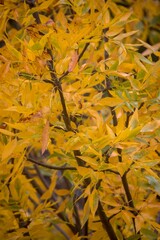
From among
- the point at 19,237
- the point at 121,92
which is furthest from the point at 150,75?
the point at 19,237

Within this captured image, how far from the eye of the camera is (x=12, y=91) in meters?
0.76

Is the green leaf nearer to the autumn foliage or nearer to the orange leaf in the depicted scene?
the autumn foliage

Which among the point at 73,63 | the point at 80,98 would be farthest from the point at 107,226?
the point at 73,63

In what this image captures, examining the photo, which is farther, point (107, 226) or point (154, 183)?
point (107, 226)

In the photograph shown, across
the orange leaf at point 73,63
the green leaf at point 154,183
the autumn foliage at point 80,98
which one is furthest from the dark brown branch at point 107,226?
the orange leaf at point 73,63

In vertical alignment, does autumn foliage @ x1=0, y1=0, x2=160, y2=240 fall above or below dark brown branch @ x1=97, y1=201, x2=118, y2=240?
Result: above

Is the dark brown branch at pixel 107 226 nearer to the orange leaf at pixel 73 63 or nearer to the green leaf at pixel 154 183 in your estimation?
the green leaf at pixel 154 183

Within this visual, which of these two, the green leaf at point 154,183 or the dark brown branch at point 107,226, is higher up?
the green leaf at point 154,183

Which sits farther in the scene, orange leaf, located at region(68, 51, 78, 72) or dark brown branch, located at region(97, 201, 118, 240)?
dark brown branch, located at region(97, 201, 118, 240)

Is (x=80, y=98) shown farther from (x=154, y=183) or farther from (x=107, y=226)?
(x=107, y=226)

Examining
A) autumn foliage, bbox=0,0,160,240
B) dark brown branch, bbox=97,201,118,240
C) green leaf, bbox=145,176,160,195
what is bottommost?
dark brown branch, bbox=97,201,118,240

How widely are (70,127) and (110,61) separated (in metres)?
0.19

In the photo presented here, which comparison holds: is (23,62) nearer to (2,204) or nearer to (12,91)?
(12,91)

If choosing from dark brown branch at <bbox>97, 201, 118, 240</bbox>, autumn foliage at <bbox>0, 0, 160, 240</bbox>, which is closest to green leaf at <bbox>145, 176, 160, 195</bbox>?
autumn foliage at <bbox>0, 0, 160, 240</bbox>
